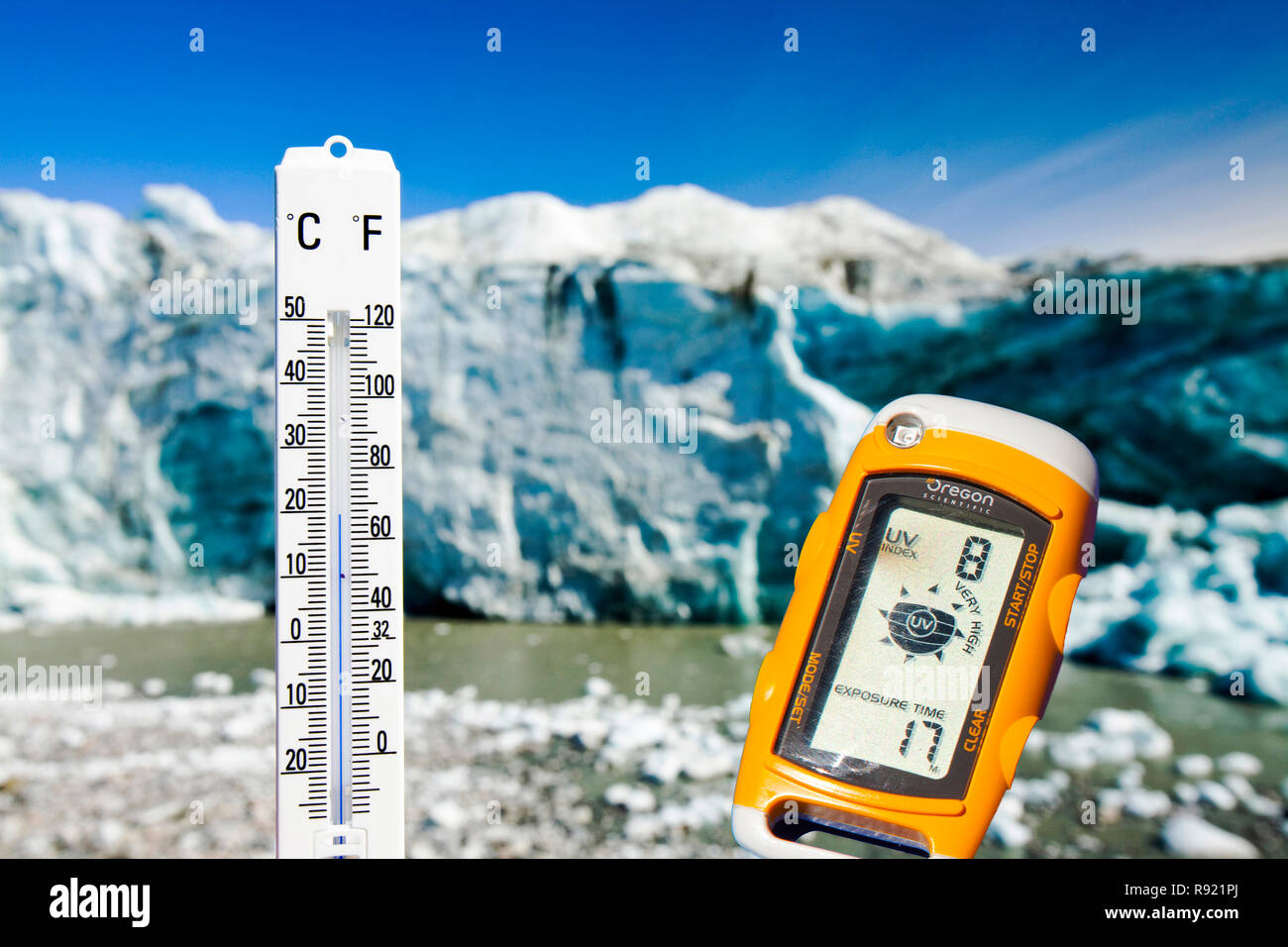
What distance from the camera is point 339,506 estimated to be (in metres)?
0.90

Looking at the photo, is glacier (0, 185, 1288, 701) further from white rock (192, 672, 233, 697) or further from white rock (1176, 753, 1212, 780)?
white rock (192, 672, 233, 697)

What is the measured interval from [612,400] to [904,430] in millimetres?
2173

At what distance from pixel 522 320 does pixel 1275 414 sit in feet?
10.0

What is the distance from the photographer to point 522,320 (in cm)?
→ 304

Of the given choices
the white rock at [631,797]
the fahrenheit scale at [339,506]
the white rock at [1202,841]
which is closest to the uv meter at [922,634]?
the fahrenheit scale at [339,506]

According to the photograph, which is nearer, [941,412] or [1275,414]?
[941,412]

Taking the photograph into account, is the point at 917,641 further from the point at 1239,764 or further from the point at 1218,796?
the point at 1239,764

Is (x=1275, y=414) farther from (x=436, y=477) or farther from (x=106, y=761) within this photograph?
(x=106, y=761)

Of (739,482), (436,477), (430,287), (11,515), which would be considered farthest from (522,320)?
(11,515)

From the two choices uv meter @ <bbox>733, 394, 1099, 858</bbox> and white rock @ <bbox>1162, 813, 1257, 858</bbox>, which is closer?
uv meter @ <bbox>733, 394, 1099, 858</bbox>

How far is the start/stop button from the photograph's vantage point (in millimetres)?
864

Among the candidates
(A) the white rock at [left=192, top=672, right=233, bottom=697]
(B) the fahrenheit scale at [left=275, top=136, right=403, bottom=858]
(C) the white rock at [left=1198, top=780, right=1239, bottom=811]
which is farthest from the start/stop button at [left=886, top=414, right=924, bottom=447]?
(A) the white rock at [left=192, top=672, right=233, bottom=697]

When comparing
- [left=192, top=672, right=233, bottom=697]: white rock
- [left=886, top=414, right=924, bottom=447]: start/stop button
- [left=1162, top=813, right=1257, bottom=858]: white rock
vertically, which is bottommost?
[left=1162, top=813, right=1257, bottom=858]: white rock

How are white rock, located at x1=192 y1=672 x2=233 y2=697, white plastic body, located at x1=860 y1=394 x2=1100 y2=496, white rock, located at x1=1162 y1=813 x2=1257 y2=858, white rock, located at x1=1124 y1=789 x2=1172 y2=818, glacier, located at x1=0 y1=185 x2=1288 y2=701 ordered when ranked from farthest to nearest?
glacier, located at x1=0 y1=185 x2=1288 y2=701
white rock, located at x1=192 y1=672 x2=233 y2=697
white rock, located at x1=1124 y1=789 x2=1172 y2=818
white rock, located at x1=1162 y1=813 x2=1257 y2=858
white plastic body, located at x1=860 y1=394 x2=1100 y2=496
